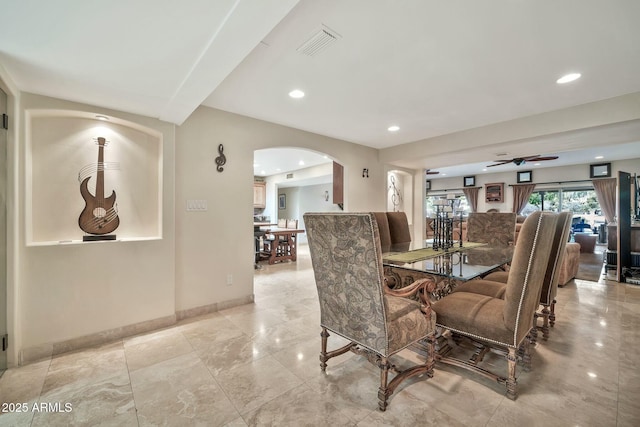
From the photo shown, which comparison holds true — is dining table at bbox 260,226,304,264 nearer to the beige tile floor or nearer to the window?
the beige tile floor

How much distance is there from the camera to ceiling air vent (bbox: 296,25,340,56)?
1831mm

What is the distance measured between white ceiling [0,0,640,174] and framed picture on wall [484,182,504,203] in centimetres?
692

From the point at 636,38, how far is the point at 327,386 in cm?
328

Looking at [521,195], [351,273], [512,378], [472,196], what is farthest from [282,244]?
[521,195]

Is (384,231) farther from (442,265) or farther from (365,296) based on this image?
(365,296)

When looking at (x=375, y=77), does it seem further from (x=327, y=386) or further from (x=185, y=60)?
(x=327, y=386)

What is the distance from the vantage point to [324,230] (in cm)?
164

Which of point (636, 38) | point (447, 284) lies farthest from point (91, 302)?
point (636, 38)

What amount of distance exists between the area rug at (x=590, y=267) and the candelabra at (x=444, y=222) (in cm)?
344

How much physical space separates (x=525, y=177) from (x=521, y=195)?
1.93ft

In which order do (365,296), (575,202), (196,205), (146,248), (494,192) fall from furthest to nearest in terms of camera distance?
(494,192)
(575,202)
(196,205)
(146,248)
(365,296)

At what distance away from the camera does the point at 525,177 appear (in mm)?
8609

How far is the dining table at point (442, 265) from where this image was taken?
1953 millimetres

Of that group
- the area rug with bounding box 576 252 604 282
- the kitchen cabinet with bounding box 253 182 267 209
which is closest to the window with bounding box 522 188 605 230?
the area rug with bounding box 576 252 604 282
